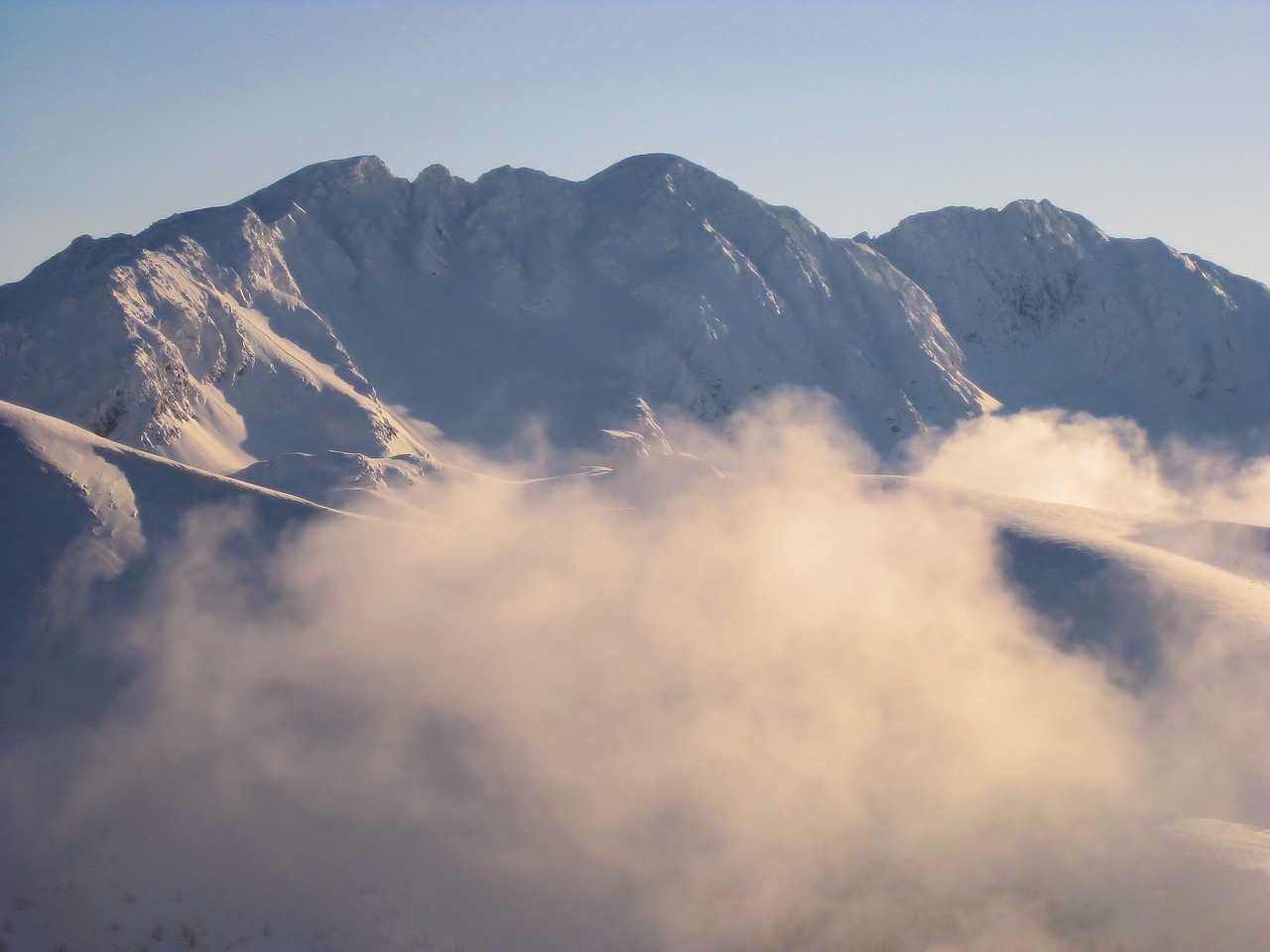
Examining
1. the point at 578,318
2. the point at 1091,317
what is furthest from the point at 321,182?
the point at 1091,317

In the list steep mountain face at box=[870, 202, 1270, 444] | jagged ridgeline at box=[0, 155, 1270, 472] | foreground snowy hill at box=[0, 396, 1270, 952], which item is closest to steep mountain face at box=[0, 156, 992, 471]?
jagged ridgeline at box=[0, 155, 1270, 472]

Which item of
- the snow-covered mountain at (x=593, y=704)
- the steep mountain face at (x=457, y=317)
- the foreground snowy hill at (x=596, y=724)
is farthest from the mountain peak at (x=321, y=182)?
the foreground snowy hill at (x=596, y=724)

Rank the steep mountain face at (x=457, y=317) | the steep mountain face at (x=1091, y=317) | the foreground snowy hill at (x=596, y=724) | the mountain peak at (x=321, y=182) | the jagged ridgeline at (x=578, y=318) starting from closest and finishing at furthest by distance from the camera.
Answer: the foreground snowy hill at (x=596, y=724)
the steep mountain face at (x=457, y=317)
the jagged ridgeline at (x=578, y=318)
the mountain peak at (x=321, y=182)
the steep mountain face at (x=1091, y=317)

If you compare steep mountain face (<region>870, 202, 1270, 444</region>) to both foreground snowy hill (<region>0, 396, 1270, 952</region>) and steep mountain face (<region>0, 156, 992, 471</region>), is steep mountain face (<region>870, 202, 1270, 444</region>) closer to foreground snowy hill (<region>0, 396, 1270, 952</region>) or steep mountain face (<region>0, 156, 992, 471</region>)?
steep mountain face (<region>0, 156, 992, 471</region>)

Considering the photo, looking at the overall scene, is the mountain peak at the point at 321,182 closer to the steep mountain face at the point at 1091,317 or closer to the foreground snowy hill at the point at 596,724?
the steep mountain face at the point at 1091,317

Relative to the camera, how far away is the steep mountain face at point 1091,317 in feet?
213

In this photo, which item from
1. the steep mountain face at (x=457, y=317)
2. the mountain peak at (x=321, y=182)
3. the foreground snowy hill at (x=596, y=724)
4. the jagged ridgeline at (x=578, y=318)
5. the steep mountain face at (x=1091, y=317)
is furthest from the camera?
the steep mountain face at (x=1091, y=317)

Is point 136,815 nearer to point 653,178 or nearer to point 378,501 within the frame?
point 378,501

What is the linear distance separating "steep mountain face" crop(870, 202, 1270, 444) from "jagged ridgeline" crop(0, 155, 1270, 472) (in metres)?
0.15

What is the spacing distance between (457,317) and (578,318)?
5.38m

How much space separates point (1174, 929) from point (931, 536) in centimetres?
1265

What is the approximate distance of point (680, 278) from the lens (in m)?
57.7

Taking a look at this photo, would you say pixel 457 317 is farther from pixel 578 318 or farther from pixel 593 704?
pixel 593 704

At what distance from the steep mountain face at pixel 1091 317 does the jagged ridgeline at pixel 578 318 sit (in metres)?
0.15
